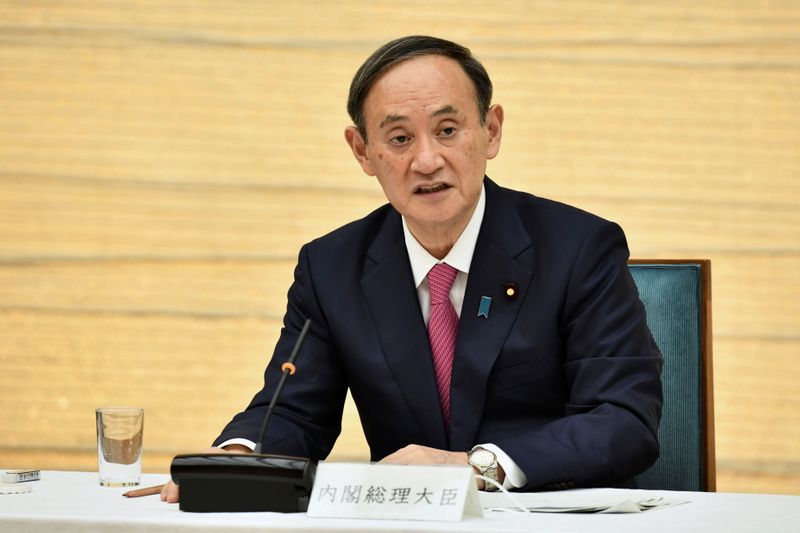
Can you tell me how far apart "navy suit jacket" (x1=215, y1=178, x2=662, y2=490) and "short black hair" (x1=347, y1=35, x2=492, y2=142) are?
21cm

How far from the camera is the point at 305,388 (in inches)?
76.9

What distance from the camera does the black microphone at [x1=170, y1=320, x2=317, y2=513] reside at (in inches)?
45.5

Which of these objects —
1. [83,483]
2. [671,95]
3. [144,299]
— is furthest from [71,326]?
[671,95]

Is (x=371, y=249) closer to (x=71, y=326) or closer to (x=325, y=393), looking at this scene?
(x=325, y=393)

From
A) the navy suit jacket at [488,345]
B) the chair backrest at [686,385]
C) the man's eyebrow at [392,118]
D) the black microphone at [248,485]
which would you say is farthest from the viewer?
the chair backrest at [686,385]

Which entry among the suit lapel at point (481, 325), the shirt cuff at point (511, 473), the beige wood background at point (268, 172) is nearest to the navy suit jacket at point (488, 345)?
the suit lapel at point (481, 325)

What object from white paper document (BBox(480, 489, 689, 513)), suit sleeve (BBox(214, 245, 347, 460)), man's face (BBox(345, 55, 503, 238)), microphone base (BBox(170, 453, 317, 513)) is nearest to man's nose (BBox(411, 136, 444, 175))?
man's face (BBox(345, 55, 503, 238))

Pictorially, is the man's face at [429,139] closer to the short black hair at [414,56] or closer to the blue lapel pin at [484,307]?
the short black hair at [414,56]

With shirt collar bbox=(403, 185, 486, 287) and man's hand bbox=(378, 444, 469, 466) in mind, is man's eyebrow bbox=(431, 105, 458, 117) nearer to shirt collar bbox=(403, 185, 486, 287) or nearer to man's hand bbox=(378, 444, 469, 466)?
shirt collar bbox=(403, 185, 486, 287)

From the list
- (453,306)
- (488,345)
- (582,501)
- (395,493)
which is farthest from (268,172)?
(395,493)

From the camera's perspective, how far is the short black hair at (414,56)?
6.24 ft

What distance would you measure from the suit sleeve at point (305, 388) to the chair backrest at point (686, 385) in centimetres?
62

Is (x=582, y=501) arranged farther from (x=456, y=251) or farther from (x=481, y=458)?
(x=456, y=251)

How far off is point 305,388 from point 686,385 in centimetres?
74
